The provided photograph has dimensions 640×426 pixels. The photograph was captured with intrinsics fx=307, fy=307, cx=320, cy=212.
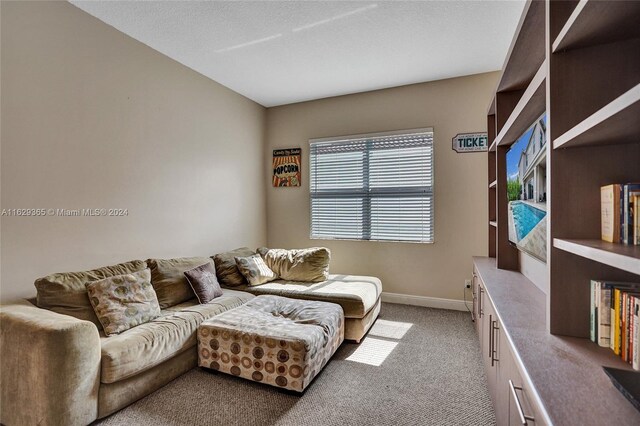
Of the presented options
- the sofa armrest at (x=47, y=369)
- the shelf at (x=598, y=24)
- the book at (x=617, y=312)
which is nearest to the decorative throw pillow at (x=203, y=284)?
the sofa armrest at (x=47, y=369)

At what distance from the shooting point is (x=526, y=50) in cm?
187

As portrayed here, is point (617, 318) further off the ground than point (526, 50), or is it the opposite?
point (526, 50)

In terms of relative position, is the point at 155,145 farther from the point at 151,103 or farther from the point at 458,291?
the point at 458,291

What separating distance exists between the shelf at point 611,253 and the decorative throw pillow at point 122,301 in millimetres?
2561

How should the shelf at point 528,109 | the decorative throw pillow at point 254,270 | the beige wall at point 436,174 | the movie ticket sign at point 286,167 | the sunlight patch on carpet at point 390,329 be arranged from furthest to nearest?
the movie ticket sign at point 286,167, the beige wall at point 436,174, the decorative throw pillow at point 254,270, the sunlight patch on carpet at point 390,329, the shelf at point 528,109

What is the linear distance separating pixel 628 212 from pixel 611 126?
31cm

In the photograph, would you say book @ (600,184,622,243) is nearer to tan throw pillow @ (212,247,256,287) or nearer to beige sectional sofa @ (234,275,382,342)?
beige sectional sofa @ (234,275,382,342)

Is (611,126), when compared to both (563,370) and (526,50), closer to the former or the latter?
(563,370)

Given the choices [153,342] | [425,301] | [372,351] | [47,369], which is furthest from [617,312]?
[425,301]

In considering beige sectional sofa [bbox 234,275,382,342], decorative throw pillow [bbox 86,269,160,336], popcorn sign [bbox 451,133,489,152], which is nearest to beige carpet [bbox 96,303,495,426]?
beige sectional sofa [bbox 234,275,382,342]

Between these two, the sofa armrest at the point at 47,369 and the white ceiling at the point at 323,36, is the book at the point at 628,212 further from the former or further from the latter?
the sofa armrest at the point at 47,369

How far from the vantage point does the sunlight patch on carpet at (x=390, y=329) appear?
300cm

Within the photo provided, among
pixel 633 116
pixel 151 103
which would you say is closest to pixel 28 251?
pixel 151 103

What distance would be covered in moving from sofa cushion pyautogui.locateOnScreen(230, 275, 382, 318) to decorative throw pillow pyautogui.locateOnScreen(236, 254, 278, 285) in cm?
7
